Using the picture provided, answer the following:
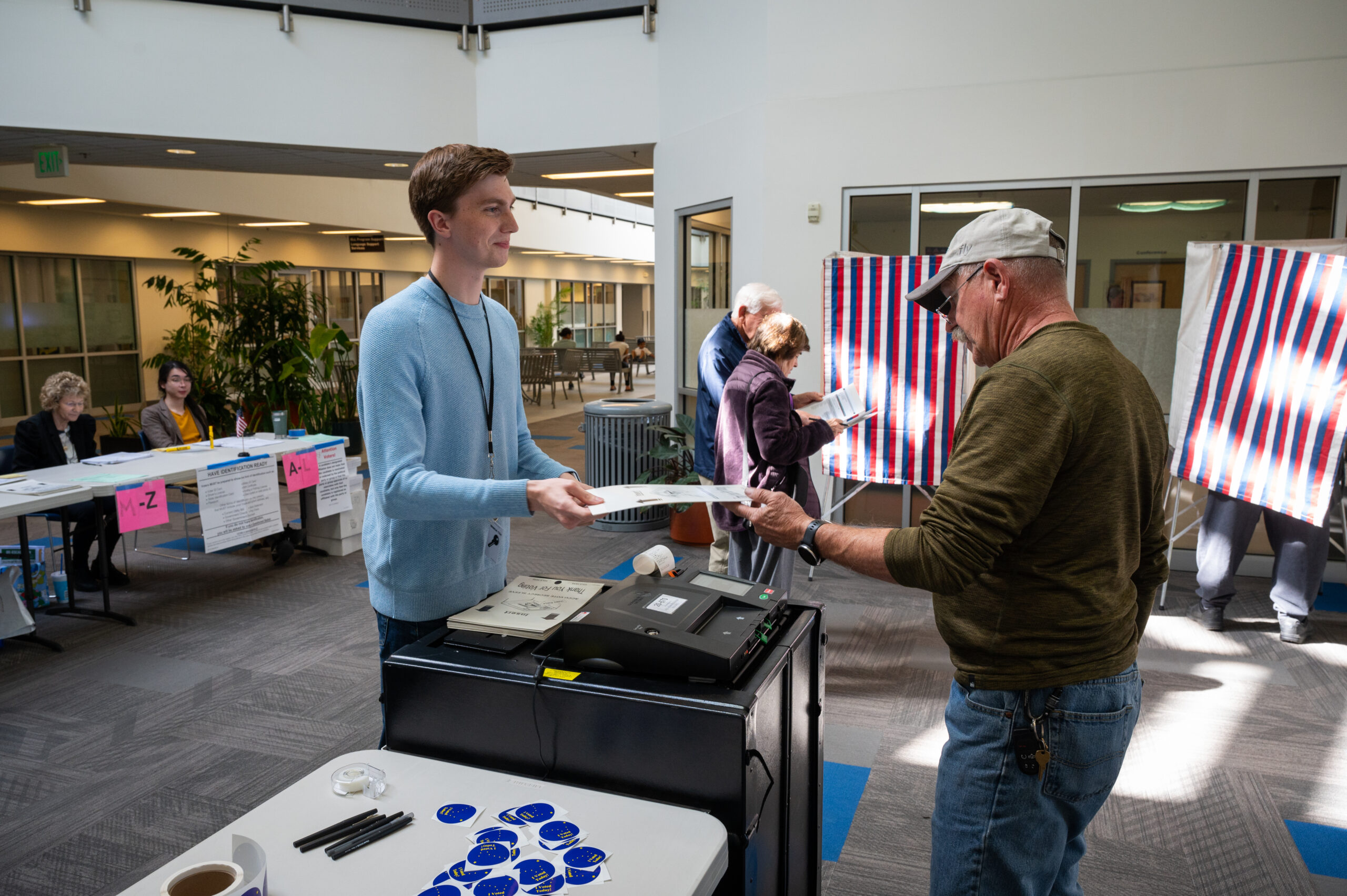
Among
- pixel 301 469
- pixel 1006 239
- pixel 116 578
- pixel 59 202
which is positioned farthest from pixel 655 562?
pixel 59 202

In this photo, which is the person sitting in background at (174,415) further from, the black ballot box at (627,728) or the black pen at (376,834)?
the black pen at (376,834)

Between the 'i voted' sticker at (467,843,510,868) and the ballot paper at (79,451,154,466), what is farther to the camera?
the ballot paper at (79,451,154,466)

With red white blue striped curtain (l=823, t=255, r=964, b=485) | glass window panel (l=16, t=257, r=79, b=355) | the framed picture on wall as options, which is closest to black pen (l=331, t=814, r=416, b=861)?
red white blue striped curtain (l=823, t=255, r=964, b=485)

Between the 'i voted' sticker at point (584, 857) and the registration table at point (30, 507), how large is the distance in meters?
3.87

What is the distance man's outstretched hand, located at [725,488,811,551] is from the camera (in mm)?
1683

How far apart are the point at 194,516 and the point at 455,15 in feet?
14.7

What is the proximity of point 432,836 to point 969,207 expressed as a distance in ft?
16.6

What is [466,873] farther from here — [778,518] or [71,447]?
[71,447]

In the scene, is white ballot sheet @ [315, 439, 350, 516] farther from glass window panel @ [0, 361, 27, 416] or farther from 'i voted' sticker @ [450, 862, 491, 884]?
glass window panel @ [0, 361, 27, 416]

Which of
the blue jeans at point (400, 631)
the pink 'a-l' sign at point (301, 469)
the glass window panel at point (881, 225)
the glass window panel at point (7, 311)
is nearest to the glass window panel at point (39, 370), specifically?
the glass window panel at point (7, 311)

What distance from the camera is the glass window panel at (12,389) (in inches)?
401

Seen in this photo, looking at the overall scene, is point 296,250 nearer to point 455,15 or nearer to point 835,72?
point 455,15

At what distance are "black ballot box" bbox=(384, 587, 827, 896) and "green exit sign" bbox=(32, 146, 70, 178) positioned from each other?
23.6 feet

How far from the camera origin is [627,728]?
140 cm
